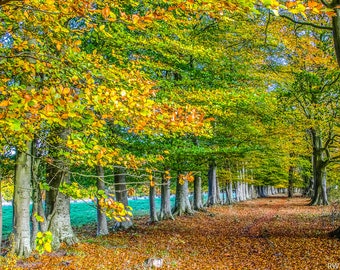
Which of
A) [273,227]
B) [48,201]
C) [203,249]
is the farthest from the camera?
[273,227]

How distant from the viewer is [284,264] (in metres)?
9.40

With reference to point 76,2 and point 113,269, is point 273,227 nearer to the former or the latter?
point 113,269

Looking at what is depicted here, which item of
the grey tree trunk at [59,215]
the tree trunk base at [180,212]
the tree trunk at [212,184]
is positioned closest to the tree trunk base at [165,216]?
the tree trunk base at [180,212]

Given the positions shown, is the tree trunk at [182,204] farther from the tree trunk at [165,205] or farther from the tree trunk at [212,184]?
the tree trunk at [212,184]

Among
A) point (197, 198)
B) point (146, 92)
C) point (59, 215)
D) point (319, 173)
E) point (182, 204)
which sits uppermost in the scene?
point (146, 92)

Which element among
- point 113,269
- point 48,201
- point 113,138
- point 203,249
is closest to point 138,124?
point 113,269

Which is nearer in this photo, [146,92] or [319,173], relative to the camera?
[146,92]

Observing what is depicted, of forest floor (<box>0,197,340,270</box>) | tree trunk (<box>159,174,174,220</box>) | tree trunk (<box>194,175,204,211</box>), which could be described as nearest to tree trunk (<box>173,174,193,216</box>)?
tree trunk (<box>159,174,174,220</box>)

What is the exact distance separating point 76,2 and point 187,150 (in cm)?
982

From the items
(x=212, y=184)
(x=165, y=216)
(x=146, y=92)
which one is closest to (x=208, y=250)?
(x=146, y=92)

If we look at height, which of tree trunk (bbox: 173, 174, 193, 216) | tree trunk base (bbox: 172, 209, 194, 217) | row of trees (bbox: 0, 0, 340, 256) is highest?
row of trees (bbox: 0, 0, 340, 256)

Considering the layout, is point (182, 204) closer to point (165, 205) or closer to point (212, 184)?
point (165, 205)

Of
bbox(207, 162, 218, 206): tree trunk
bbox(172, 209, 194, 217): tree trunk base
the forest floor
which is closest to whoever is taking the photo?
the forest floor

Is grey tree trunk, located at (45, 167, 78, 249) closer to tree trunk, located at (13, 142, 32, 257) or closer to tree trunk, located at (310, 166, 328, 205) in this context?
tree trunk, located at (13, 142, 32, 257)
